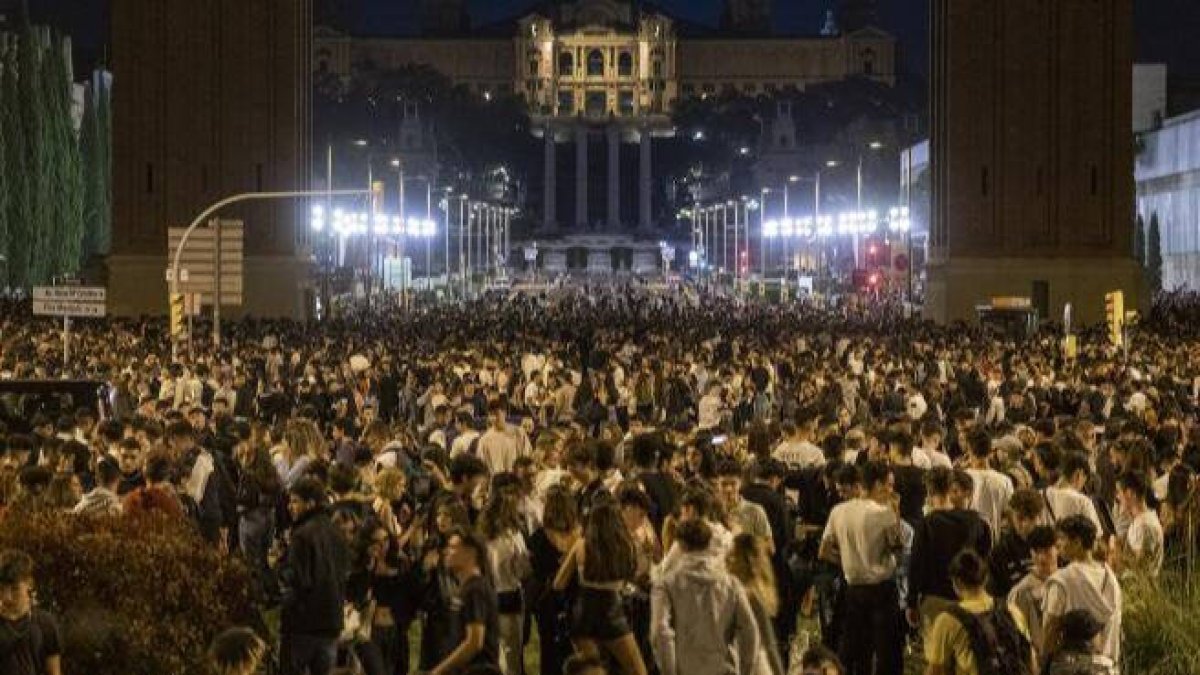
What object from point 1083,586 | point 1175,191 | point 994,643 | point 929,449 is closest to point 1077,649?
point 994,643

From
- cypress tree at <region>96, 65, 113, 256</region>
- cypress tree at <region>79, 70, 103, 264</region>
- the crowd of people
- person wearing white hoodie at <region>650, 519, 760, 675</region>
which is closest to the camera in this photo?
person wearing white hoodie at <region>650, 519, 760, 675</region>

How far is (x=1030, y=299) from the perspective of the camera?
6612 centimetres

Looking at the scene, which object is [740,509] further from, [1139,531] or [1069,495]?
[1139,531]

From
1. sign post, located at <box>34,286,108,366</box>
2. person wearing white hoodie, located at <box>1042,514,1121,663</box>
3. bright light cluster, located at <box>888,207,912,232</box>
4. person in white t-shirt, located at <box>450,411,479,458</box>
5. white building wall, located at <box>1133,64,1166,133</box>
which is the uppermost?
white building wall, located at <box>1133,64,1166,133</box>

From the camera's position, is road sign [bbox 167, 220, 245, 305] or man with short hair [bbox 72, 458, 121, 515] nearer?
man with short hair [bbox 72, 458, 121, 515]

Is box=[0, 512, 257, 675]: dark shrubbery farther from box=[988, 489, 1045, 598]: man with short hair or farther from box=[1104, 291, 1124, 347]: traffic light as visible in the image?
box=[1104, 291, 1124, 347]: traffic light

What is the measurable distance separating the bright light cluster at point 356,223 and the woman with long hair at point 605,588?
272 ft

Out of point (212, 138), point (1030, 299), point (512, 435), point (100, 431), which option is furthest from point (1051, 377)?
point (212, 138)

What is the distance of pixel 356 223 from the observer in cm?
12506

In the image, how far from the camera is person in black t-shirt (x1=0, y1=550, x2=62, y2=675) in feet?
39.5

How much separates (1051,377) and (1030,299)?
31.6m

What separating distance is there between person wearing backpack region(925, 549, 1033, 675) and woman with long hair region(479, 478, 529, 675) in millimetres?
2938

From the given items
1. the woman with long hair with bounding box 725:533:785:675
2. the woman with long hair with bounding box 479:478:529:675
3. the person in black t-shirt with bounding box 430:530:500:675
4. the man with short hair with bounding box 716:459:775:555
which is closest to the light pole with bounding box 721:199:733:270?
the man with short hair with bounding box 716:459:775:555

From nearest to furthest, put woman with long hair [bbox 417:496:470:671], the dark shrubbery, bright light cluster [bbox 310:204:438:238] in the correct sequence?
the dark shrubbery, woman with long hair [bbox 417:496:470:671], bright light cluster [bbox 310:204:438:238]
